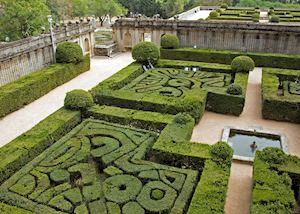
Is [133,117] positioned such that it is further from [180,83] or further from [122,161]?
[180,83]

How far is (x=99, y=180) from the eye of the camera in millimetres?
11477

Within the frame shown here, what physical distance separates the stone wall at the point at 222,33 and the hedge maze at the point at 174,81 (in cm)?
795

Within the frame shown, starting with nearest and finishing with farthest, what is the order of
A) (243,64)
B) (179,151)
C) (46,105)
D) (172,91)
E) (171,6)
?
(179,151) < (172,91) < (46,105) < (243,64) < (171,6)

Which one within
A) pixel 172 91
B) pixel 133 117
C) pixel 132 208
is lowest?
pixel 132 208

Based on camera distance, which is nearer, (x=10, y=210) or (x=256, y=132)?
(x=10, y=210)

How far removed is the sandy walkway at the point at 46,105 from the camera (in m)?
16.7

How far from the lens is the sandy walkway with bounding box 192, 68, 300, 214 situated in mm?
11641

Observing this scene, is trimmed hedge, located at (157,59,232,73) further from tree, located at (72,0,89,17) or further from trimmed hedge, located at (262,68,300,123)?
tree, located at (72,0,89,17)

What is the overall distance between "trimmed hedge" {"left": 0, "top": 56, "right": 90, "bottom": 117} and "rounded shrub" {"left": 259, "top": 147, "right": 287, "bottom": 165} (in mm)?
13947

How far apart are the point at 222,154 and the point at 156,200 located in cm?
319

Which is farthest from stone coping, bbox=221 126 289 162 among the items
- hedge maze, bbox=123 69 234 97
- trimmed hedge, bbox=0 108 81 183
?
trimmed hedge, bbox=0 108 81 183

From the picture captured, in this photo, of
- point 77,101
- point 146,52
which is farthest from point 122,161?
point 146,52

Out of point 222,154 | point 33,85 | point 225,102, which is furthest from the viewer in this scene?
point 33,85

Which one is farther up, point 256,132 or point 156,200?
point 156,200
